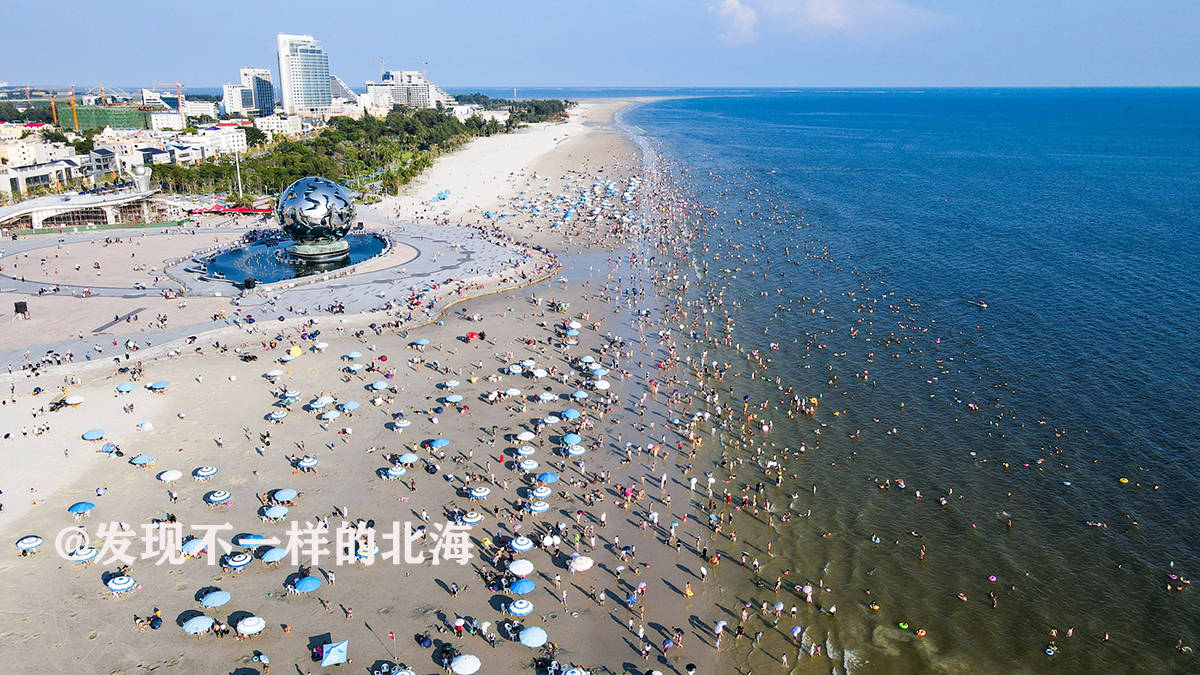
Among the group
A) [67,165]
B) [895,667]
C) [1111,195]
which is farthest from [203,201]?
[1111,195]

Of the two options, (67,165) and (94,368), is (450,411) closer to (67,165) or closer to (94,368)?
(94,368)

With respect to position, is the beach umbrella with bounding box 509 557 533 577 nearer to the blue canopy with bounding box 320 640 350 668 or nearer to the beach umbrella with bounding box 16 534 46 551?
the blue canopy with bounding box 320 640 350 668

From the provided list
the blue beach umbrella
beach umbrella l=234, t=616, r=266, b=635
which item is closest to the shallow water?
beach umbrella l=234, t=616, r=266, b=635

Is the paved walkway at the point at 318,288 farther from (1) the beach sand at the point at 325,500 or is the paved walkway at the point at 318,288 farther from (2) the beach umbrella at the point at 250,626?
(2) the beach umbrella at the point at 250,626

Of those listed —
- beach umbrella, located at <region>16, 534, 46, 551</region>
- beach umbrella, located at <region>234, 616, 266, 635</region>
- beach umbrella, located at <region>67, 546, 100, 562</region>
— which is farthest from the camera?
→ beach umbrella, located at <region>16, 534, 46, 551</region>

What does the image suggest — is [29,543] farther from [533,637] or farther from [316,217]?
[316,217]

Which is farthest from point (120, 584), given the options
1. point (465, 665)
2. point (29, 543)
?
point (465, 665)

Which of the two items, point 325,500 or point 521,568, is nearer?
point 521,568
